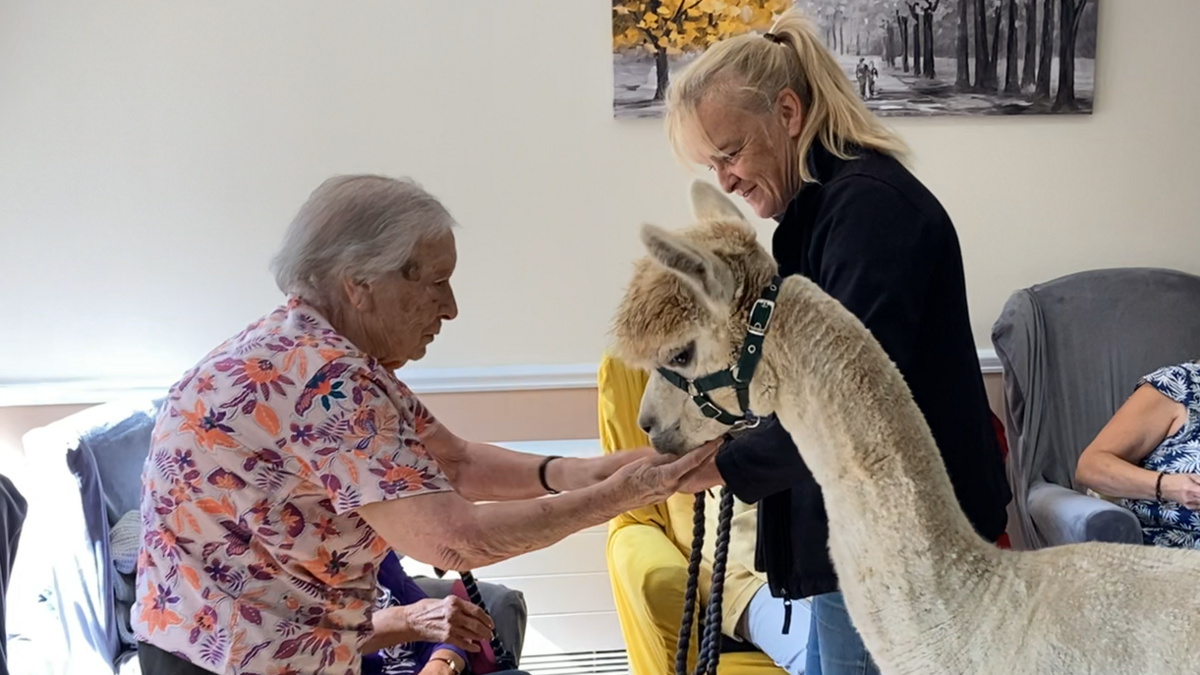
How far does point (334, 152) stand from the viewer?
3041 millimetres

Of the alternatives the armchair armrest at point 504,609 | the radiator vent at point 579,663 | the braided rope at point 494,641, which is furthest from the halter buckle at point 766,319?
the radiator vent at point 579,663

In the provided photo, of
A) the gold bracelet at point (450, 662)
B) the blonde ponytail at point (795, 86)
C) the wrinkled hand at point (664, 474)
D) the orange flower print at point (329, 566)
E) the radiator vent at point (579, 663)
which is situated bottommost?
the radiator vent at point (579, 663)

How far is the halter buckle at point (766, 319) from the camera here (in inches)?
41.4

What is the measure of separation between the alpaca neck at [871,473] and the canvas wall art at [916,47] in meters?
2.17

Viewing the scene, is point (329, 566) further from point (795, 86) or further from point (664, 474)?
point (795, 86)

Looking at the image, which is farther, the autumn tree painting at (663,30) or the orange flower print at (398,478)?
the autumn tree painting at (663,30)

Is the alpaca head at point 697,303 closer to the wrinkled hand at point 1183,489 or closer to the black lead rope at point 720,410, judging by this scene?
the black lead rope at point 720,410

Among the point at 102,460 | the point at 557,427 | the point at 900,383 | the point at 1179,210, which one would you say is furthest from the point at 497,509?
the point at 1179,210

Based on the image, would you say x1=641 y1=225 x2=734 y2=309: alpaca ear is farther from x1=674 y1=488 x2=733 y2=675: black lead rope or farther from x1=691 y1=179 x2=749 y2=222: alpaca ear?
x1=674 y1=488 x2=733 y2=675: black lead rope

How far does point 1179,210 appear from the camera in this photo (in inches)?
129

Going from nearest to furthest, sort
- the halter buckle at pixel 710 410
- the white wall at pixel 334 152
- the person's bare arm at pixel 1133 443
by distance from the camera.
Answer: the halter buckle at pixel 710 410 < the person's bare arm at pixel 1133 443 < the white wall at pixel 334 152

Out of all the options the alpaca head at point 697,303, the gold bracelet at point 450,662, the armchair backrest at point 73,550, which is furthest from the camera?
the armchair backrest at point 73,550

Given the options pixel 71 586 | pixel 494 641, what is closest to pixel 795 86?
pixel 494 641

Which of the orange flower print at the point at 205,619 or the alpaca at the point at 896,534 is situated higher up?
the alpaca at the point at 896,534
